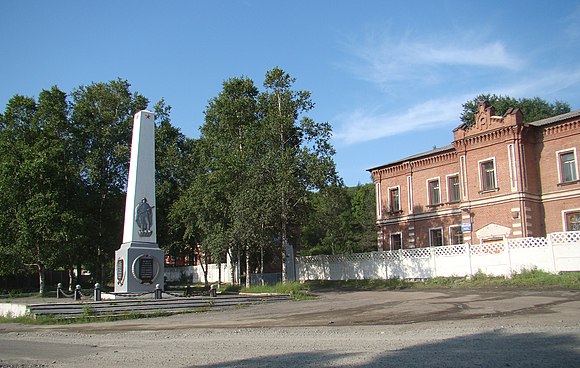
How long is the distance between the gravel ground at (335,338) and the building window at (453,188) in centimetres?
1784

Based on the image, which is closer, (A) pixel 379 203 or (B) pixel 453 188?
(B) pixel 453 188

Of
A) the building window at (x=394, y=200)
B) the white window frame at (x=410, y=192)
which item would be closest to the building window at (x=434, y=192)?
the white window frame at (x=410, y=192)

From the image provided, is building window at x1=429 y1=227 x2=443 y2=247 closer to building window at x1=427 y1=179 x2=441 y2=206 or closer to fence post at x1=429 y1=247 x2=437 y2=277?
building window at x1=427 y1=179 x2=441 y2=206

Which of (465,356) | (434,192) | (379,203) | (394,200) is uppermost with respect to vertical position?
(434,192)

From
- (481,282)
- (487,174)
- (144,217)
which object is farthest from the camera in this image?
(487,174)

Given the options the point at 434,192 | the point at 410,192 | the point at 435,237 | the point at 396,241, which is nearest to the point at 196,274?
the point at 396,241

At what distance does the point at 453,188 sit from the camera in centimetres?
3512

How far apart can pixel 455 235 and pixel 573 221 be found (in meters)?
7.59

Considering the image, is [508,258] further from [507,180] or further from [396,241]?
[396,241]

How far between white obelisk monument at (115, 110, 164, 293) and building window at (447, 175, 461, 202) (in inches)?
789

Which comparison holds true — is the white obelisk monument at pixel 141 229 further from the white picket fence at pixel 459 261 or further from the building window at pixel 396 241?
the building window at pixel 396 241

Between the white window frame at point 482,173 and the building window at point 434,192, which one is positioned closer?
the white window frame at point 482,173

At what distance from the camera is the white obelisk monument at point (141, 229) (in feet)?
82.2

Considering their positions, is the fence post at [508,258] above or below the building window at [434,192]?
below
